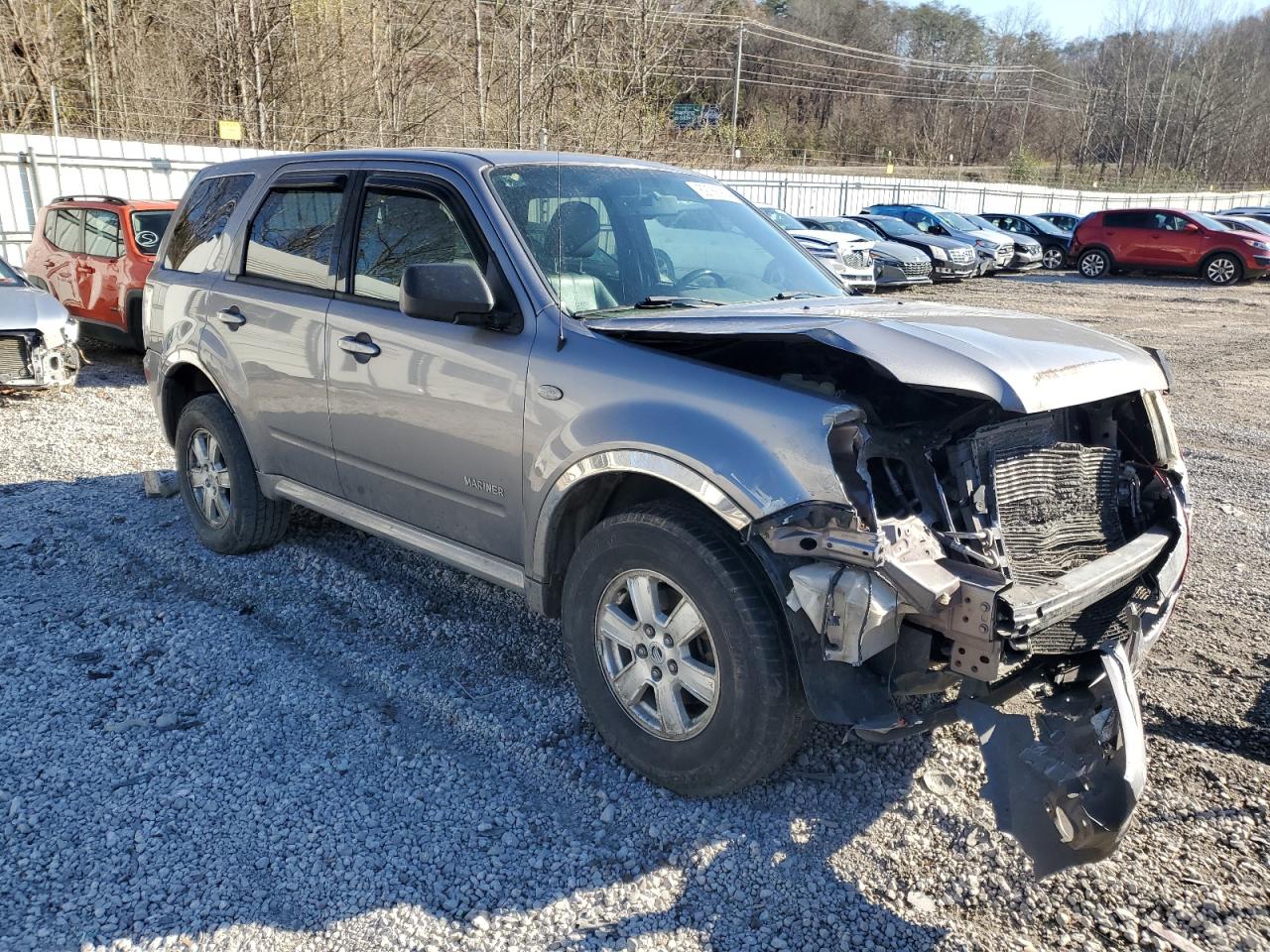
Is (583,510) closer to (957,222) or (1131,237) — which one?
(957,222)

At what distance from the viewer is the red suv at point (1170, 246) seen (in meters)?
22.9

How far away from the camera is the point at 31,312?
335 inches

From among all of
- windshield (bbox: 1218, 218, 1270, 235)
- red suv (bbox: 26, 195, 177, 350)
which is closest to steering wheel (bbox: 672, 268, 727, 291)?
red suv (bbox: 26, 195, 177, 350)

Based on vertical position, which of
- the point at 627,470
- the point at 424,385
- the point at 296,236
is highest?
the point at 296,236

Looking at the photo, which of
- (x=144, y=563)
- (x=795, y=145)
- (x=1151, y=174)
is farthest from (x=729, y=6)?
(x=144, y=563)

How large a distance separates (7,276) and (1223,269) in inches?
987

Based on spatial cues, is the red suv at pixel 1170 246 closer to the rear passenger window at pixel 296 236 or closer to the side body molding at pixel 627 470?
the rear passenger window at pixel 296 236

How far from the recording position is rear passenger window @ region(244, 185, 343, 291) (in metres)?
4.29

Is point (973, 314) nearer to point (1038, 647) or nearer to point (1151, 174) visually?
point (1038, 647)

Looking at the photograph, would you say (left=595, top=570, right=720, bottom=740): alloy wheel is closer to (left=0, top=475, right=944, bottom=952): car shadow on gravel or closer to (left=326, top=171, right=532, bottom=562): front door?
(left=0, top=475, right=944, bottom=952): car shadow on gravel

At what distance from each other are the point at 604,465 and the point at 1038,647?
141cm

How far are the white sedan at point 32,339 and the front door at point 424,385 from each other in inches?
233

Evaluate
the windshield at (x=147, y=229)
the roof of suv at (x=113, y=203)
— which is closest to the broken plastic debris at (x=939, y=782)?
the windshield at (x=147, y=229)

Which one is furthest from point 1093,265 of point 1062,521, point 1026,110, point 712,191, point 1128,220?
point 1026,110
